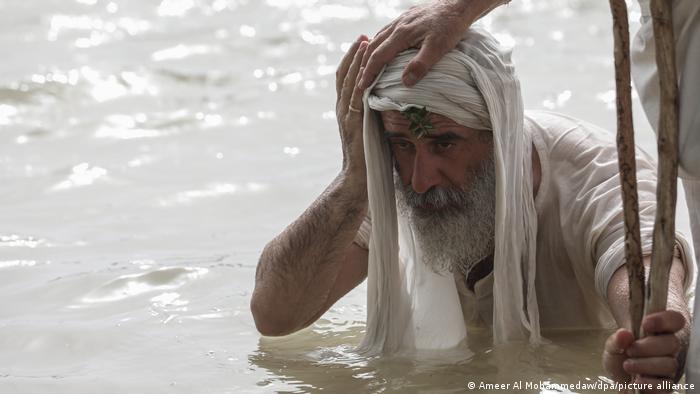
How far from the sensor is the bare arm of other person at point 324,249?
4305 millimetres

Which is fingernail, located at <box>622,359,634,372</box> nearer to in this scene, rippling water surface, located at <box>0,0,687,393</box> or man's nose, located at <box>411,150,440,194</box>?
rippling water surface, located at <box>0,0,687,393</box>

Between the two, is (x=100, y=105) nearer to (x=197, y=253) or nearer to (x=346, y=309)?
(x=197, y=253)

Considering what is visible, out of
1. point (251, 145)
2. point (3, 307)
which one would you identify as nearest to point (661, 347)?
point (3, 307)

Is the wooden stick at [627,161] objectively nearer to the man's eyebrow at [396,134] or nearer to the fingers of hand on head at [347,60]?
the man's eyebrow at [396,134]

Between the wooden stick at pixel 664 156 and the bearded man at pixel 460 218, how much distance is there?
89 centimetres

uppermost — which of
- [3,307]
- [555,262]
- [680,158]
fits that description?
[680,158]

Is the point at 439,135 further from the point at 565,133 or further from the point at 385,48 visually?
the point at 565,133

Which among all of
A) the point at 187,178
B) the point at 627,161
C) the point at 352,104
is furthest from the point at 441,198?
the point at 187,178

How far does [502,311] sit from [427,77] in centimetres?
80

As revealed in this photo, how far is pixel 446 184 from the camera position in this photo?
13.8 feet

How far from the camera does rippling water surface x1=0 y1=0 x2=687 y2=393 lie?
4371mm

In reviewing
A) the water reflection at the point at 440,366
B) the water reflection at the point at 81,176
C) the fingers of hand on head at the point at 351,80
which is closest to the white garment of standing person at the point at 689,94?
the water reflection at the point at 440,366

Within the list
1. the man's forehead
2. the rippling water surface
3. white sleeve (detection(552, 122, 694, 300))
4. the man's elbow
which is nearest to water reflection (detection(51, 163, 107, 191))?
the rippling water surface

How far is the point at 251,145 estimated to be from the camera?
8.25 meters
